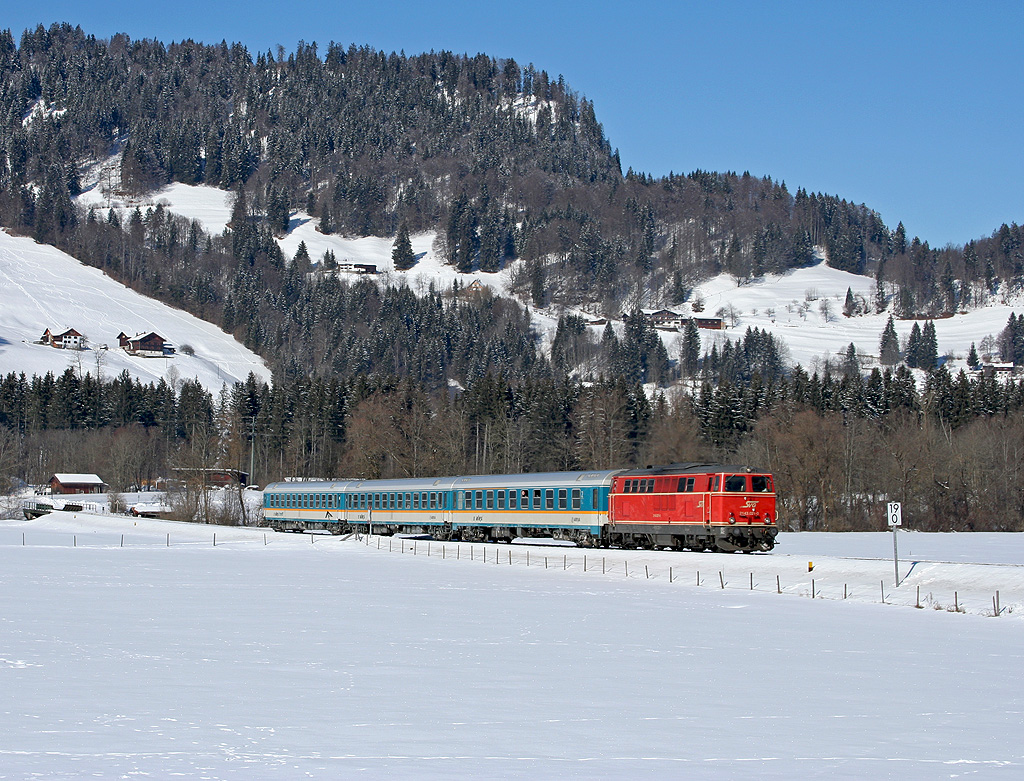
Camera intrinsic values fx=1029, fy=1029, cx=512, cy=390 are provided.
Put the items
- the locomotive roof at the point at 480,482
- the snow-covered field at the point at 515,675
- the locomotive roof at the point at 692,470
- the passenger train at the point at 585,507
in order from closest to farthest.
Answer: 1. the snow-covered field at the point at 515,675
2. the passenger train at the point at 585,507
3. the locomotive roof at the point at 692,470
4. the locomotive roof at the point at 480,482

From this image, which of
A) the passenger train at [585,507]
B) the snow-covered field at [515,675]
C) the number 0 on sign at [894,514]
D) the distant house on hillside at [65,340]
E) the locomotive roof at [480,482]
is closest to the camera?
the snow-covered field at [515,675]

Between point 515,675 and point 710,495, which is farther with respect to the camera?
point 710,495

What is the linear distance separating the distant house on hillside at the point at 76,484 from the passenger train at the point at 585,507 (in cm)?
7422

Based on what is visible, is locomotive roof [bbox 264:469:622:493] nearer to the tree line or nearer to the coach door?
the coach door

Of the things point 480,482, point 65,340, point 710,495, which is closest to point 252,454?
point 480,482

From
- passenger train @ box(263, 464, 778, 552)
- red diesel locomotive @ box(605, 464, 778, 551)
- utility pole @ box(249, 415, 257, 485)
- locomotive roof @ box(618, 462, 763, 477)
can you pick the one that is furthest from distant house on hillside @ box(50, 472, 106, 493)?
red diesel locomotive @ box(605, 464, 778, 551)

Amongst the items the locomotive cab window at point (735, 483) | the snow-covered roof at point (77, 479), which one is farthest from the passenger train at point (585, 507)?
the snow-covered roof at point (77, 479)

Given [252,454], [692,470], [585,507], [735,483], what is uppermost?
[252,454]

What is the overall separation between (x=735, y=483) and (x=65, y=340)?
181 m

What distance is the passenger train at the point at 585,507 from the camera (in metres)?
44.1

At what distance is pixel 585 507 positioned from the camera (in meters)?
51.4

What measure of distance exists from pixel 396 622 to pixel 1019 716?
1498cm

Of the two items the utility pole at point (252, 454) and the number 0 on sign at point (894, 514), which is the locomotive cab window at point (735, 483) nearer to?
the number 0 on sign at point (894, 514)

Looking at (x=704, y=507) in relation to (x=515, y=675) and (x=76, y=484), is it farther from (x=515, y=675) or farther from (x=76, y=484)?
(x=76, y=484)
